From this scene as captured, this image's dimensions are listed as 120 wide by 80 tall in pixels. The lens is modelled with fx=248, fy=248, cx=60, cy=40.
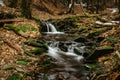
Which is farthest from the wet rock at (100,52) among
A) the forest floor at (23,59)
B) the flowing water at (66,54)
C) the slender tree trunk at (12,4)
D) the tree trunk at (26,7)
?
the slender tree trunk at (12,4)

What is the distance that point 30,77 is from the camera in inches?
365

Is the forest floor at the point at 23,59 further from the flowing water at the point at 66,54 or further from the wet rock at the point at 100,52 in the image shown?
the flowing water at the point at 66,54

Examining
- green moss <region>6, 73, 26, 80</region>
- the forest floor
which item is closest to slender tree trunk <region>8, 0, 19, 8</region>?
Answer: the forest floor

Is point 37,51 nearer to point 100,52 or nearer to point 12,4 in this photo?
point 100,52

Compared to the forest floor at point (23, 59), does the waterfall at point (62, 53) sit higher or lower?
lower

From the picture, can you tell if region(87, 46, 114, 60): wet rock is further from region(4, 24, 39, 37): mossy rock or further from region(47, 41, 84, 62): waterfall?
region(4, 24, 39, 37): mossy rock

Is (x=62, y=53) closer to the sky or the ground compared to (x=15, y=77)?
closer to the ground

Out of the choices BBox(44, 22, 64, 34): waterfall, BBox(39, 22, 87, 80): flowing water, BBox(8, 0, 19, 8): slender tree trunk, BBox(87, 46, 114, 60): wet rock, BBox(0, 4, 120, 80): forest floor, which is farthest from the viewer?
BBox(8, 0, 19, 8): slender tree trunk

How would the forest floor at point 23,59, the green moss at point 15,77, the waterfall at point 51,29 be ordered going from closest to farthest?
the forest floor at point 23,59
the green moss at point 15,77
the waterfall at point 51,29

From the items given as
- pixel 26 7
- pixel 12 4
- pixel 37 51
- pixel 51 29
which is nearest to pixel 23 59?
pixel 37 51

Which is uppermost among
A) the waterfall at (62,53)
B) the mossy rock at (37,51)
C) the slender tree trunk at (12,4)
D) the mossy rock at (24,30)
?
the slender tree trunk at (12,4)

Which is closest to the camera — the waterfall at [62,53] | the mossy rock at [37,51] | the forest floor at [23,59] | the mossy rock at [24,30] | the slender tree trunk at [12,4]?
the forest floor at [23,59]

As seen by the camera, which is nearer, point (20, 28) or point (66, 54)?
point (66, 54)

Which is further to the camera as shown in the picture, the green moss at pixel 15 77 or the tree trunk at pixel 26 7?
the tree trunk at pixel 26 7
